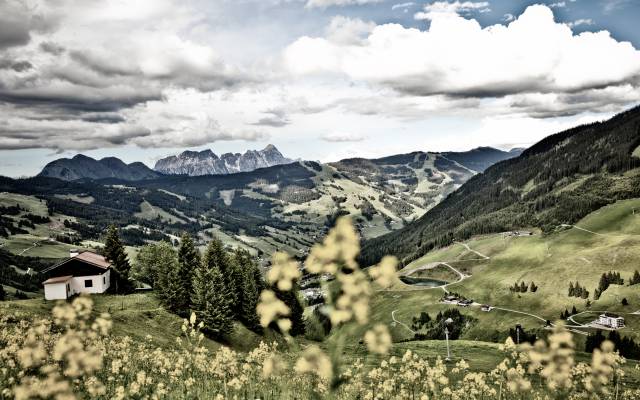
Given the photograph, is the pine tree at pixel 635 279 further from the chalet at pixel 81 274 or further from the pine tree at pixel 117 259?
the chalet at pixel 81 274

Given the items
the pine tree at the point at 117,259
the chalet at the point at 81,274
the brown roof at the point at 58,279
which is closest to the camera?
the brown roof at the point at 58,279

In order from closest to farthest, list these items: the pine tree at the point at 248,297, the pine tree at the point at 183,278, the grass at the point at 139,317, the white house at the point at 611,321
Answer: the grass at the point at 139,317, the pine tree at the point at 183,278, the pine tree at the point at 248,297, the white house at the point at 611,321

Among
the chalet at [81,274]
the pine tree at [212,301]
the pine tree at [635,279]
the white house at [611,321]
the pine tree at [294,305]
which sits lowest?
the white house at [611,321]

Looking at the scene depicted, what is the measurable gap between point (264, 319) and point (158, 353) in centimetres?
2039

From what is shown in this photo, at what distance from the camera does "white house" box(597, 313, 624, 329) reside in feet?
467

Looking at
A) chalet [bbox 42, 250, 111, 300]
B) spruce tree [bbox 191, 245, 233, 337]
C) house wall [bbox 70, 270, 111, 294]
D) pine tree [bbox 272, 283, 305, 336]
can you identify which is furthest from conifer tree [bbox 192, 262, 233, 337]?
chalet [bbox 42, 250, 111, 300]

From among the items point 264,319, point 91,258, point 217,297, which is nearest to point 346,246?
point 264,319

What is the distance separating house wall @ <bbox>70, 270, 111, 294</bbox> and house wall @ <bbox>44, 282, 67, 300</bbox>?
4.27 metres

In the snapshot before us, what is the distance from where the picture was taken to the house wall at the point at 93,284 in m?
79.6

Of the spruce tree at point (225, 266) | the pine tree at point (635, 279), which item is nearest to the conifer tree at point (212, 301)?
the spruce tree at point (225, 266)

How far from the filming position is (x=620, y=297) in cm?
16450

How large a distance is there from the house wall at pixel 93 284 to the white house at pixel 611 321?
151088 mm

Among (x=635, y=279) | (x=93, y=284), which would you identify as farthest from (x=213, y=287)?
(x=635, y=279)

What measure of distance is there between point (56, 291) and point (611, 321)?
159 m
